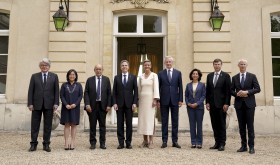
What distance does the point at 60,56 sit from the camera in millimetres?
8773

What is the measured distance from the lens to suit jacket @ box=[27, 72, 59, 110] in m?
5.80

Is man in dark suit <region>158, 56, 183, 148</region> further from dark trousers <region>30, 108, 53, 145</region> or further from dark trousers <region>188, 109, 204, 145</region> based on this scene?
dark trousers <region>30, 108, 53, 145</region>

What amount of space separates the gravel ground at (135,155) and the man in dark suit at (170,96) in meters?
0.36

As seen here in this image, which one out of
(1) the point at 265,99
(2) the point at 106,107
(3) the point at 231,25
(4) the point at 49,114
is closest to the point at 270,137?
(1) the point at 265,99

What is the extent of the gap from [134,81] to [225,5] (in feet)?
14.0

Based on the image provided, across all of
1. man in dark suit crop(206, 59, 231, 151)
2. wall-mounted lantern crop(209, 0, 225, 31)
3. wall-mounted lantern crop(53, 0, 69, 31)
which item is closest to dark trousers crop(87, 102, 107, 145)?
man in dark suit crop(206, 59, 231, 151)

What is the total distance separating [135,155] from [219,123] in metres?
1.77

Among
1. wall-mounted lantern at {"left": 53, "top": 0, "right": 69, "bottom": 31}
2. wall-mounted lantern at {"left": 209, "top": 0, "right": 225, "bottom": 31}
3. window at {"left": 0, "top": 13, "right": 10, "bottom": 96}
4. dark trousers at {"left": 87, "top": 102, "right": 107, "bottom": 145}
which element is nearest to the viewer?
dark trousers at {"left": 87, "top": 102, "right": 107, "bottom": 145}

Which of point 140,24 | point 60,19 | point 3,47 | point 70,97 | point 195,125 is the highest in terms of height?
point 140,24

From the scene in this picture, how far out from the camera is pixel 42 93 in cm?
582

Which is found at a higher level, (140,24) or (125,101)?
(140,24)

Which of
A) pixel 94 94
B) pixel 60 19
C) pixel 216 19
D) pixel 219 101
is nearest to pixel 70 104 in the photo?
pixel 94 94

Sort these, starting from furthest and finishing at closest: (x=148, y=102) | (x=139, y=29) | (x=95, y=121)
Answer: (x=139, y=29) < (x=148, y=102) < (x=95, y=121)

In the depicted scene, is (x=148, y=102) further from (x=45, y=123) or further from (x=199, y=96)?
(x=45, y=123)
